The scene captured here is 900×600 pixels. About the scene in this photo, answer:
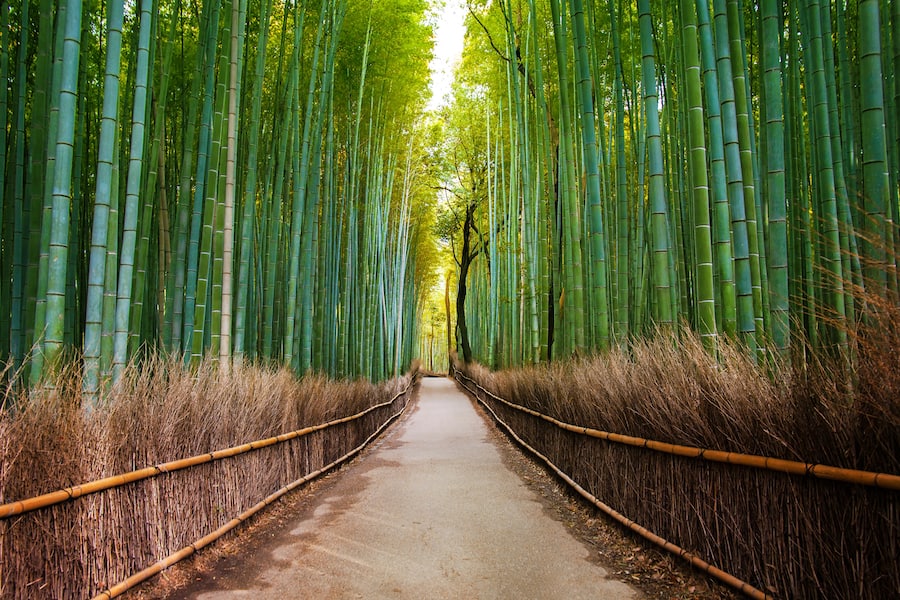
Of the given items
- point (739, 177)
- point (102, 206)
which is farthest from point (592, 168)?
point (102, 206)

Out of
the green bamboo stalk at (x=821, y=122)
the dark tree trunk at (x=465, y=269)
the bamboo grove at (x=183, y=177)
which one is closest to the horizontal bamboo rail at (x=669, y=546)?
the green bamboo stalk at (x=821, y=122)

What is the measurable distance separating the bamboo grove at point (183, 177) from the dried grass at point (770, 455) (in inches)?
81.5

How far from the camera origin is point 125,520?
205 cm

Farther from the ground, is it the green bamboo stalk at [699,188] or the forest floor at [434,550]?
the green bamboo stalk at [699,188]

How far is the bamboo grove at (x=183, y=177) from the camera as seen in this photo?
2492 millimetres

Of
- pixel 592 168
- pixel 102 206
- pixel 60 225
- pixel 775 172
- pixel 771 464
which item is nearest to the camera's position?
pixel 771 464

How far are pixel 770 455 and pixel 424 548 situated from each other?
5.00ft

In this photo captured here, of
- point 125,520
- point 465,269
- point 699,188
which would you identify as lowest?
point 125,520

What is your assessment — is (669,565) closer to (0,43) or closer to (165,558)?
(165,558)

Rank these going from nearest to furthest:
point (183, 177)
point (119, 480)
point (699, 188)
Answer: point (119, 480) < point (699, 188) < point (183, 177)

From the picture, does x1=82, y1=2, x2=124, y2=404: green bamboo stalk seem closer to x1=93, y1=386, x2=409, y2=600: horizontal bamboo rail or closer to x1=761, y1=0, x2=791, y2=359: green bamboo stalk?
x1=93, y1=386, x2=409, y2=600: horizontal bamboo rail

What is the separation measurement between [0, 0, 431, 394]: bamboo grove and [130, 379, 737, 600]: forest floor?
0.95 m

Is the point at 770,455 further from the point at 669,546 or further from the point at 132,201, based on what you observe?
the point at 132,201

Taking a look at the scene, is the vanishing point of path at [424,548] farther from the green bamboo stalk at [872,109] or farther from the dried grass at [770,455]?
the green bamboo stalk at [872,109]
